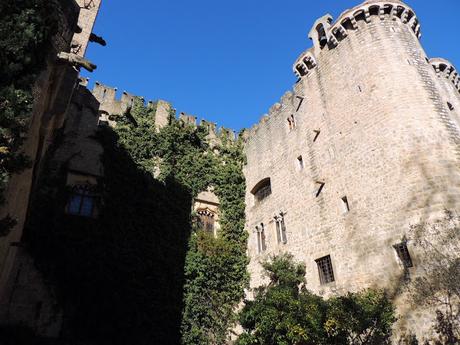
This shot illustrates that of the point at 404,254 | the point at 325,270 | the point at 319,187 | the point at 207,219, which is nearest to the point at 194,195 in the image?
the point at 207,219

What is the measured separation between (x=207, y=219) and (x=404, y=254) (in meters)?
9.38

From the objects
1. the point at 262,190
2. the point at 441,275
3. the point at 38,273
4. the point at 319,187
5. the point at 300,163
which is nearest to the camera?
the point at 441,275

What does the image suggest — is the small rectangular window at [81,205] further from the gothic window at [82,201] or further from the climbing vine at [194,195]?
the climbing vine at [194,195]

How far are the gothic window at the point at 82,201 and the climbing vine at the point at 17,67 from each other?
8903 millimetres

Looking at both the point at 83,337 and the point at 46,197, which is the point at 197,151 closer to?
the point at 46,197

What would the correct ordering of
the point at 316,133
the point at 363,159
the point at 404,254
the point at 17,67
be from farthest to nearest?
the point at 316,133
the point at 363,159
the point at 404,254
the point at 17,67

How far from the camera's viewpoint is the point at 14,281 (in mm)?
11688

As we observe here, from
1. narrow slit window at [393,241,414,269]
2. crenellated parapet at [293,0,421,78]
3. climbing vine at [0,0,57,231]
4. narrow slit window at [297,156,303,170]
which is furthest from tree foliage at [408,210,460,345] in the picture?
climbing vine at [0,0,57,231]

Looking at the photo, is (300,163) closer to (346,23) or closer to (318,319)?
(346,23)

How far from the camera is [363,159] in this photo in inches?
488

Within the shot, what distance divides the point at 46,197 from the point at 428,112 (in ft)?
46.8

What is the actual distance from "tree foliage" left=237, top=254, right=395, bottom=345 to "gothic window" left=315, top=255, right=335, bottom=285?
1547mm

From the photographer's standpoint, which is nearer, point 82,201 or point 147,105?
point 82,201

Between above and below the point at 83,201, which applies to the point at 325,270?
below
